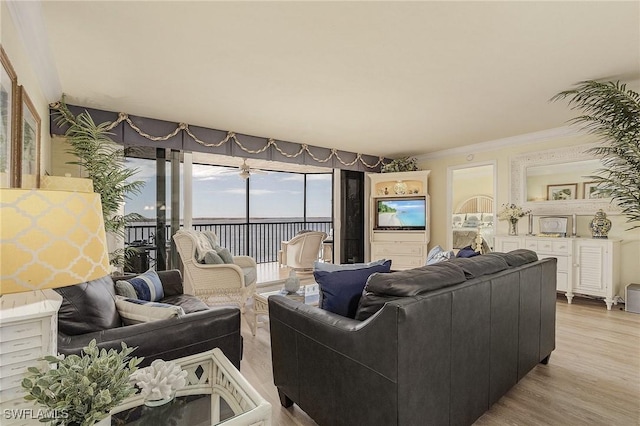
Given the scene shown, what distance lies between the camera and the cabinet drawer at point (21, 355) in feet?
2.95

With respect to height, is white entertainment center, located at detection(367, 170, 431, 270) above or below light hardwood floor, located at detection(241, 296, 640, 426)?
above

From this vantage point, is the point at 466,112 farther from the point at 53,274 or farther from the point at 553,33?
the point at 53,274

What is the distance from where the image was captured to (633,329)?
3.26 m

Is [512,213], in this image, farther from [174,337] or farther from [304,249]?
[174,337]

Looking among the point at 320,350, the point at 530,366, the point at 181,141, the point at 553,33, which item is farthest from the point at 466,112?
the point at 181,141

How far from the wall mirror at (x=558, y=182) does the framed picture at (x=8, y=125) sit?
5.87 metres

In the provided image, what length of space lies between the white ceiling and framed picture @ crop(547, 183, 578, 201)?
3.60 ft

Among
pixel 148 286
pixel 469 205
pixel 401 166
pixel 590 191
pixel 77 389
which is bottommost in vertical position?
pixel 148 286

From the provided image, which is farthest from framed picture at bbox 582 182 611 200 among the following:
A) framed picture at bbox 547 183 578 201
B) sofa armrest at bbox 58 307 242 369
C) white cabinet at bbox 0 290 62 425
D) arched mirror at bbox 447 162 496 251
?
white cabinet at bbox 0 290 62 425

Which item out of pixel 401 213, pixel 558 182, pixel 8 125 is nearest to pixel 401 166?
pixel 401 213

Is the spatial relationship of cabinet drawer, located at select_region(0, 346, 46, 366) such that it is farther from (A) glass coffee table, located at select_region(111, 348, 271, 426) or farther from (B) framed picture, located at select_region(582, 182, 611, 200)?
(B) framed picture, located at select_region(582, 182, 611, 200)

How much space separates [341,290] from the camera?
1764 mm

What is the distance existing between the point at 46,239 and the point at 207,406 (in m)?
0.88

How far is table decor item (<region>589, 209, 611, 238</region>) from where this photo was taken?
411 centimetres
